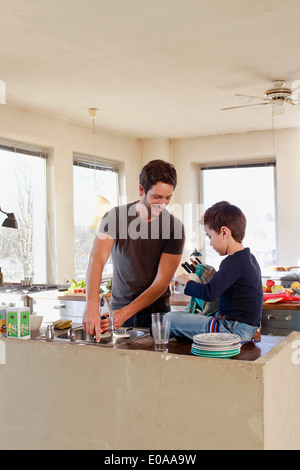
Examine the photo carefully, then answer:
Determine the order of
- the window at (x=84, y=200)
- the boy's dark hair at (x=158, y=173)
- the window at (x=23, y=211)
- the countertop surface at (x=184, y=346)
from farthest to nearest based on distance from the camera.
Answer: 1. the window at (x=84, y=200)
2. the window at (x=23, y=211)
3. the boy's dark hair at (x=158, y=173)
4. the countertop surface at (x=184, y=346)

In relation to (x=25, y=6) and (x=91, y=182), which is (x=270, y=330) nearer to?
(x=25, y=6)

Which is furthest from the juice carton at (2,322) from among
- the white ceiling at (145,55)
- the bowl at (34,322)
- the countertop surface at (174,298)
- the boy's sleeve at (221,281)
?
the countertop surface at (174,298)

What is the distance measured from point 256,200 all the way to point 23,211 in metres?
3.29

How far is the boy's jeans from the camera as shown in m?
1.92

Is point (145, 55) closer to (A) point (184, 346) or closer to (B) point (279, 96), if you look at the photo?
(B) point (279, 96)

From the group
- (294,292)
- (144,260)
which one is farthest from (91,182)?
(144,260)

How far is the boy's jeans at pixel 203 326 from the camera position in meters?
1.92

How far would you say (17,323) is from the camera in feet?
6.47

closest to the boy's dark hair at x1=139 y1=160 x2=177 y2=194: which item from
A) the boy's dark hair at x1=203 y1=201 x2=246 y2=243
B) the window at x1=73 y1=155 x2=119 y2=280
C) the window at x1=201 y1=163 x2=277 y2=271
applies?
the boy's dark hair at x1=203 y1=201 x2=246 y2=243

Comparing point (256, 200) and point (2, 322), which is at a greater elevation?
point (256, 200)

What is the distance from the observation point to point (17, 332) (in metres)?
1.97

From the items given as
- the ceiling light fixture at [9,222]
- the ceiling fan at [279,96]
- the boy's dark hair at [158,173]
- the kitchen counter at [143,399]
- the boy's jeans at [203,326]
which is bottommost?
the kitchen counter at [143,399]

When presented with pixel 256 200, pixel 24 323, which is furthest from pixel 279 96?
pixel 24 323

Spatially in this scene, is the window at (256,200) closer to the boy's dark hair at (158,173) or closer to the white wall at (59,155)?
the white wall at (59,155)
